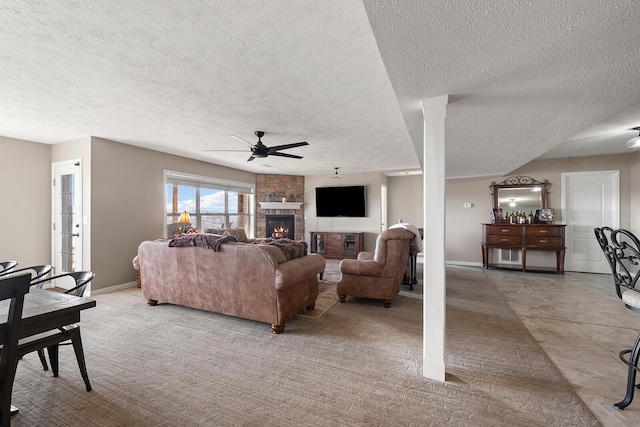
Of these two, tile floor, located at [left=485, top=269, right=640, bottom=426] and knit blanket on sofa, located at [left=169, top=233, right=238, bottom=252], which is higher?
knit blanket on sofa, located at [left=169, top=233, right=238, bottom=252]

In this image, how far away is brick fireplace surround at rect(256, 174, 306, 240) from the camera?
7.63 metres

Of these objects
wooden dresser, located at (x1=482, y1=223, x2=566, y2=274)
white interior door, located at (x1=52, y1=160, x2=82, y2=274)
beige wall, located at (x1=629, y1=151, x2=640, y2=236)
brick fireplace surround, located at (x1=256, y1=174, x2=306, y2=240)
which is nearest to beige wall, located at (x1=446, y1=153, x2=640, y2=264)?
beige wall, located at (x1=629, y1=151, x2=640, y2=236)

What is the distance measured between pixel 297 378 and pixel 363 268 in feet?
5.98

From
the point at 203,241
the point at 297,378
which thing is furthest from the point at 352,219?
the point at 297,378

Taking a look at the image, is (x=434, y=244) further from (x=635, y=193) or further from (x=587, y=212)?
(x=635, y=193)

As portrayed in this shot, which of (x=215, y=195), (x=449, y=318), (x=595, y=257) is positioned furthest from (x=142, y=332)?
(x=595, y=257)

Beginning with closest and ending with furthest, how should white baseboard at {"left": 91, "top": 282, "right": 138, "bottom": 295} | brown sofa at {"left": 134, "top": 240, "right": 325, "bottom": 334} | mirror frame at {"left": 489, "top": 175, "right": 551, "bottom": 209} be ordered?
brown sofa at {"left": 134, "top": 240, "right": 325, "bottom": 334}
white baseboard at {"left": 91, "top": 282, "right": 138, "bottom": 295}
mirror frame at {"left": 489, "top": 175, "right": 551, "bottom": 209}

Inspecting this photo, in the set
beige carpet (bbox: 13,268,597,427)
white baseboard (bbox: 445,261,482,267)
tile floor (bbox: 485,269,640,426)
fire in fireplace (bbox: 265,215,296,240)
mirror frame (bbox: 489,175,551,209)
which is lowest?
beige carpet (bbox: 13,268,597,427)

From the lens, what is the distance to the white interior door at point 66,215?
421 cm

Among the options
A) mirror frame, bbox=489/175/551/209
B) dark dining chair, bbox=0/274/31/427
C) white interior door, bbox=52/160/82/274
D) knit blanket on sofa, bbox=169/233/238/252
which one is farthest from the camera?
mirror frame, bbox=489/175/551/209

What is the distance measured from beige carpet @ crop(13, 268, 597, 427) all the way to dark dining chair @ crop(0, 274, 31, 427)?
1.30 feet

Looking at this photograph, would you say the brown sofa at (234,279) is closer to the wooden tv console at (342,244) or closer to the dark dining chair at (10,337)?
the dark dining chair at (10,337)

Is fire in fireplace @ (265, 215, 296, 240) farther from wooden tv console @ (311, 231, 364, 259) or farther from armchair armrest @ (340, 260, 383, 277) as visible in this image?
armchair armrest @ (340, 260, 383, 277)

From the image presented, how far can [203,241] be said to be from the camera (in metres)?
3.01
